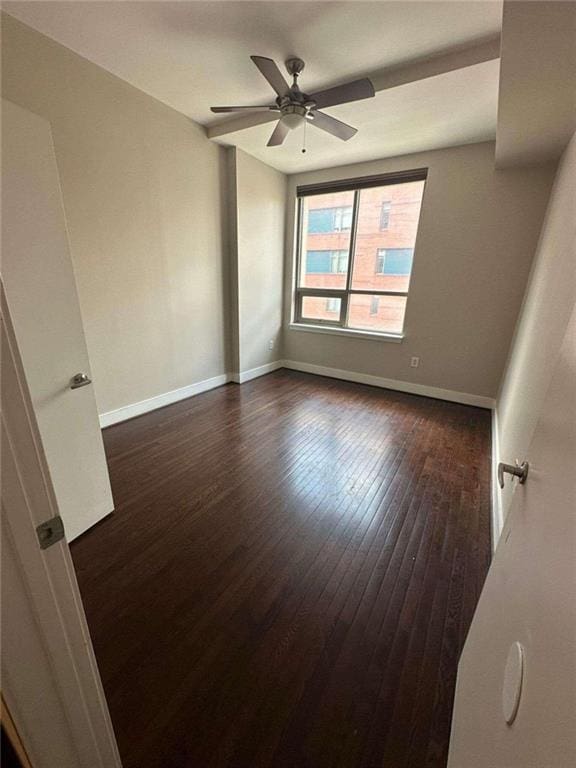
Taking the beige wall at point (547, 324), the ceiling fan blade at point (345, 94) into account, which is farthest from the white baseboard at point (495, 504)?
the ceiling fan blade at point (345, 94)

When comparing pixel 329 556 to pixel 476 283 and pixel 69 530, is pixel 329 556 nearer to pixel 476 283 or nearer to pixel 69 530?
pixel 69 530

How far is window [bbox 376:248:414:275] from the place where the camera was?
381 cm

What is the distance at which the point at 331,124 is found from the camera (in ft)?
7.78

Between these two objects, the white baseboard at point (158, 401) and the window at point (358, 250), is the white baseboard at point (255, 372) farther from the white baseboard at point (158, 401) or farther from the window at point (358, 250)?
the window at point (358, 250)

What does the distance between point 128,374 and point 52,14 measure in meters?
2.50

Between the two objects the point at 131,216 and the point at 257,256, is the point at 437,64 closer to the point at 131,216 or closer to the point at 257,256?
the point at 257,256

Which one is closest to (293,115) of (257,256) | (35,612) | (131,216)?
(131,216)

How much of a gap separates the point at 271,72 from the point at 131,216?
1.66 metres

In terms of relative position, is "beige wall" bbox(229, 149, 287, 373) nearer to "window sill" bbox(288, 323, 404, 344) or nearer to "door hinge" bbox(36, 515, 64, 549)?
"window sill" bbox(288, 323, 404, 344)

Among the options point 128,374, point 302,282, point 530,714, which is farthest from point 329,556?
point 302,282

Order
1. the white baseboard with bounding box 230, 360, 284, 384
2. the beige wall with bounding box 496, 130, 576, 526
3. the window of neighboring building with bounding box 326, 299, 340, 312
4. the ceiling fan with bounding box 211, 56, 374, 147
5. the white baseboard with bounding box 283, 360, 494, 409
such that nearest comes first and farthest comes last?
1. the beige wall with bounding box 496, 130, 576, 526
2. the ceiling fan with bounding box 211, 56, 374, 147
3. the white baseboard with bounding box 283, 360, 494, 409
4. the white baseboard with bounding box 230, 360, 284, 384
5. the window of neighboring building with bounding box 326, 299, 340, 312

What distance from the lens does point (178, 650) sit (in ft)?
4.02

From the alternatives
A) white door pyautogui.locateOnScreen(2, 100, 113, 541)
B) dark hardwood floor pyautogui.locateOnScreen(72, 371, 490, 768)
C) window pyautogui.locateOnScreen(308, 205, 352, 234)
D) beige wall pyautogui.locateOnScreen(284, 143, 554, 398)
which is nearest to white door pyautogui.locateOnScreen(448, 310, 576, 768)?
dark hardwood floor pyautogui.locateOnScreen(72, 371, 490, 768)

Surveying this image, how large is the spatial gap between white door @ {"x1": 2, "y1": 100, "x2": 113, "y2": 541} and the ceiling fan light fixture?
1584 mm
